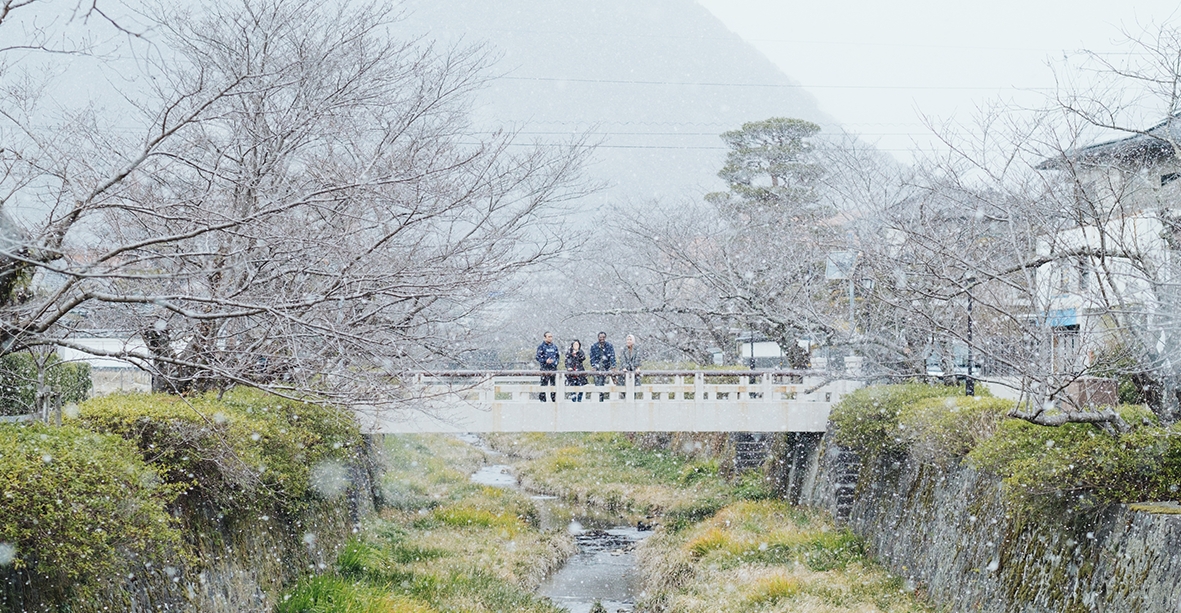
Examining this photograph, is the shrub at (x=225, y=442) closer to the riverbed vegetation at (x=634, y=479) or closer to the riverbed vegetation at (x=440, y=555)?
the riverbed vegetation at (x=440, y=555)

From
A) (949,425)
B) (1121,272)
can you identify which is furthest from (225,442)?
(1121,272)

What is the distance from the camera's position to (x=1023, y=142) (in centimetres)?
991

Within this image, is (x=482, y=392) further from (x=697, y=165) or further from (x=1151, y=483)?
(x=697, y=165)

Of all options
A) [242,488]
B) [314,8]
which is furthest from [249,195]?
[314,8]

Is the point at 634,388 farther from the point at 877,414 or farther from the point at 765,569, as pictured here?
the point at 877,414

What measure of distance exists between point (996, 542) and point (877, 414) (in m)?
4.82

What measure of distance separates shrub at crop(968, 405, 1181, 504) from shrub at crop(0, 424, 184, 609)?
6.60 meters

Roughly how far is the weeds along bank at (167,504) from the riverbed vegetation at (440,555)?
513 mm

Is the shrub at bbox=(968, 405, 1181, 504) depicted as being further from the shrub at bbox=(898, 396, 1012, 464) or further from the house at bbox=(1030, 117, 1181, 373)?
the shrub at bbox=(898, 396, 1012, 464)

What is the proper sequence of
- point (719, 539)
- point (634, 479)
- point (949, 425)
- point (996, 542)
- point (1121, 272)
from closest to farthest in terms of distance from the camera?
point (1121, 272), point (996, 542), point (949, 425), point (719, 539), point (634, 479)

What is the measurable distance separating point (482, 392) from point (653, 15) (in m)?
195

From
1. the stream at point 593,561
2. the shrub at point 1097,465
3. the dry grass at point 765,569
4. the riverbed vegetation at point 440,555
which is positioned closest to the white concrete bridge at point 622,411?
the dry grass at point 765,569

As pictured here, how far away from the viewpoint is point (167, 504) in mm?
7543

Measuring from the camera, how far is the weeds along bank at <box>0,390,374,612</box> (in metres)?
5.45
